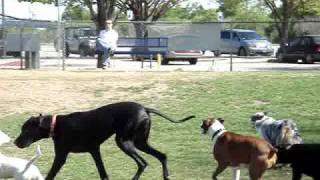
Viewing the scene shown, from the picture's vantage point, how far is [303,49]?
1278 inches

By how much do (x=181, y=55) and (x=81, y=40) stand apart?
26.6ft

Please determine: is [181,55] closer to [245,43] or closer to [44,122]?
[245,43]

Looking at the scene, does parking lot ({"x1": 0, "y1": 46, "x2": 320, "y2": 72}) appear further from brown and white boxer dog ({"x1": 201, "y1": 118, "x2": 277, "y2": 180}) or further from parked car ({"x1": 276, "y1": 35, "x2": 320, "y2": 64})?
brown and white boxer dog ({"x1": 201, "y1": 118, "x2": 277, "y2": 180})

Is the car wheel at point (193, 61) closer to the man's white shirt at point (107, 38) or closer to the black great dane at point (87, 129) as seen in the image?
the man's white shirt at point (107, 38)

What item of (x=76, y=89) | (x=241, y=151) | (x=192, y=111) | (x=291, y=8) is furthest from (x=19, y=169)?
(x=291, y=8)

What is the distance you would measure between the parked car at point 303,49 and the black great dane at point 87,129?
83.3 ft

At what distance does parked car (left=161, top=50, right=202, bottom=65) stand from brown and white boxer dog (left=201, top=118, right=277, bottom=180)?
1859 cm

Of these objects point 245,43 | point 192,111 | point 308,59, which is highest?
point 245,43

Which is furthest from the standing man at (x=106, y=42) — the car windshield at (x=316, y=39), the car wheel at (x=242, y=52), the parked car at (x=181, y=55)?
the car wheel at (x=242, y=52)

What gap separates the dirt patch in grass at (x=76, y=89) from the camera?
14233 millimetres

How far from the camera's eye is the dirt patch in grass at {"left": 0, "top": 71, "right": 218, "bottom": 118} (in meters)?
14.2

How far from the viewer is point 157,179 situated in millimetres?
8656

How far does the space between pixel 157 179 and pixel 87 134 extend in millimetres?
1212

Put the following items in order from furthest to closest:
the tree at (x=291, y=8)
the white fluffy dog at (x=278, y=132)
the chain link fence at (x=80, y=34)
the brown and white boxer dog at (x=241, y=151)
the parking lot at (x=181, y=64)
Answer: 1. the tree at (x=291, y=8)
2. the parking lot at (x=181, y=64)
3. the chain link fence at (x=80, y=34)
4. the white fluffy dog at (x=278, y=132)
5. the brown and white boxer dog at (x=241, y=151)
